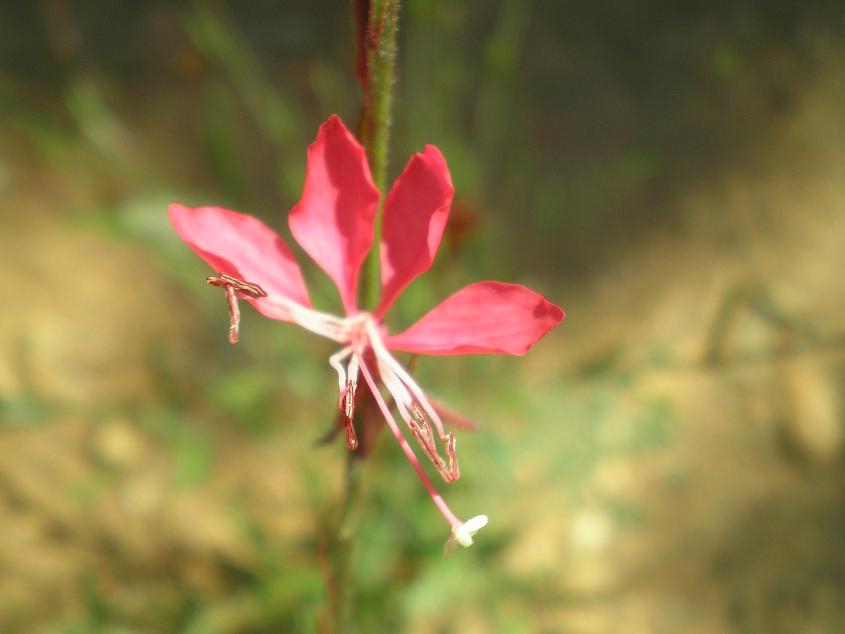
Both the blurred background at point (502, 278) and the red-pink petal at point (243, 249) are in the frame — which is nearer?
the red-pink petal at point (243, 249)

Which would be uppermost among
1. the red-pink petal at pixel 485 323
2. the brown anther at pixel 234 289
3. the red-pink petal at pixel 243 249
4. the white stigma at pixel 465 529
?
the red-pink petal at pixel 243 249

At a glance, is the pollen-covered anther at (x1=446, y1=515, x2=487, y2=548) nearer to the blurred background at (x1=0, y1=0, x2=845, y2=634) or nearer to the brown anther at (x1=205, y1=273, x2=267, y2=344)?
the brown anther at (x1=205, y1=273, x2=267, y2=344)

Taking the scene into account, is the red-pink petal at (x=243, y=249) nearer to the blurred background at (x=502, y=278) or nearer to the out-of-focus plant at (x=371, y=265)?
the out-of-focus plant at (x=371, y=265)

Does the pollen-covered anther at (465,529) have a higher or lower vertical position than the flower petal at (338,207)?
lower

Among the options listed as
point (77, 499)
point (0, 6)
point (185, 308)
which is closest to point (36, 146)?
point (0, 6)

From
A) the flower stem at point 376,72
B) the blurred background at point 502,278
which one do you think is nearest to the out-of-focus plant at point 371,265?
the flower stem at point 376,72

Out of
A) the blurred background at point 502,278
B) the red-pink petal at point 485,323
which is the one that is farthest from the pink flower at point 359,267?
the blurred background at point 502,278

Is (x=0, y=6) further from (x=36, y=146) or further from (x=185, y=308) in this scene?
(x=185, y=308)

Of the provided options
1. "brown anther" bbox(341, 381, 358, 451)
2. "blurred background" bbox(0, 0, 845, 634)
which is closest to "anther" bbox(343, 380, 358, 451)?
"brown anther" bbox(341, 381, 358, 451)
